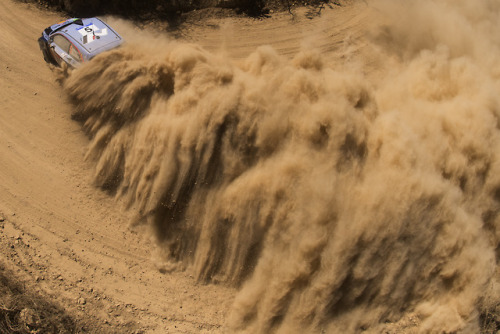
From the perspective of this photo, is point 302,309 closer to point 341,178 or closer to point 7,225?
point 341,178

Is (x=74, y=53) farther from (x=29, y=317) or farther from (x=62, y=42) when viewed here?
(x=29, y=317)

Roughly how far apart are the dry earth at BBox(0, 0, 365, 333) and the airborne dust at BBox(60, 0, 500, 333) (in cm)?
45

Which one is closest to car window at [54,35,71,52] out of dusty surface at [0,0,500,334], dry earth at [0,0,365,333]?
dry earth at [0,0,365,333]

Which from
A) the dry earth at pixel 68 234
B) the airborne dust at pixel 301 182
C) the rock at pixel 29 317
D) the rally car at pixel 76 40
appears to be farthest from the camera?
the rally car at pixel 76 40

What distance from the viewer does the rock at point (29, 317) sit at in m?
7.32

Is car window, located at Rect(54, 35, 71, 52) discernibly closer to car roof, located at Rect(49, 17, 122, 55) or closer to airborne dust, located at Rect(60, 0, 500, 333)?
car roof, located at Rect(49, 17, 122, 55)

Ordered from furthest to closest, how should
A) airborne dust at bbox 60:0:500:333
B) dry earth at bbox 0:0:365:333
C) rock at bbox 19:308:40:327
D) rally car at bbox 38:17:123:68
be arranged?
rally car at bbox 38:17:123:68
dry earth at bbox 0:0:365:333
airborne dust at bbox 60:0:500:333
rock at bbox 19:308:40:327

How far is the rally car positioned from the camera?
27.5 feet

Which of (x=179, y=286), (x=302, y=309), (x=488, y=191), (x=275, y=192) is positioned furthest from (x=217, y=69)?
(x=488, y=191)

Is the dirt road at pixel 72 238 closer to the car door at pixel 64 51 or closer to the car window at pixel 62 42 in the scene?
the car door at pixel 64 51

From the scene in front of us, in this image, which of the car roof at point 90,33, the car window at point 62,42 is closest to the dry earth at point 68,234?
the car window at point 62,42

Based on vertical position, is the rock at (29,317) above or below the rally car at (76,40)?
below

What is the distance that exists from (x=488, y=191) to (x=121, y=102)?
8.32 meters

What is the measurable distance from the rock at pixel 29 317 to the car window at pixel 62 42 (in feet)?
18.5
